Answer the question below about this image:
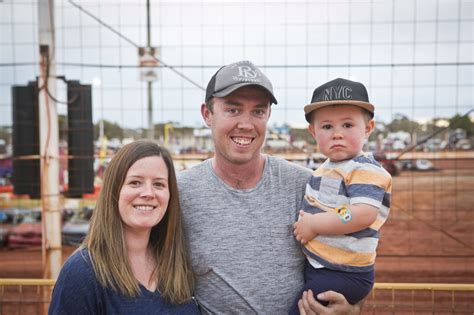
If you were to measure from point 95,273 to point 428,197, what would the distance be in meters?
7.48

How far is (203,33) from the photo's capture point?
19.3ft

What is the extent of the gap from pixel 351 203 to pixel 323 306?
408 millimetres

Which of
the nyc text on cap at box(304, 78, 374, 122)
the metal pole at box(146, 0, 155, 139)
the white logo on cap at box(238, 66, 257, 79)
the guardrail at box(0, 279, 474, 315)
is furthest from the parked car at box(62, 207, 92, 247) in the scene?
the nyc text on cap at box(304, 78, 374, 122)

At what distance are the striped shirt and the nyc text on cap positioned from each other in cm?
21

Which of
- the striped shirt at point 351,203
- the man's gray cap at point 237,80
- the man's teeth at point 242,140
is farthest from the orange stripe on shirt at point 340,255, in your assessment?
the man's gray cap at point 237,80

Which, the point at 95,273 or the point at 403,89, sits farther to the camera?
the point at 403,89

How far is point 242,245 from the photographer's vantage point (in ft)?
5.92

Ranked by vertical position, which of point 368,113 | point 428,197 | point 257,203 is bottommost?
point 428,197

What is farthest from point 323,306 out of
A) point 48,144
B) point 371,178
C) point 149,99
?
point 48,144

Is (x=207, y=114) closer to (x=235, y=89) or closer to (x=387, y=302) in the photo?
(x=235, y=89)

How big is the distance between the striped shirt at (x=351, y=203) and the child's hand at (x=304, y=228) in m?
0.04

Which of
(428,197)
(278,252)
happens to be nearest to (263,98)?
(278,252)

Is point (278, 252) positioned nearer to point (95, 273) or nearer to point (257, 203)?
point (257, 203)

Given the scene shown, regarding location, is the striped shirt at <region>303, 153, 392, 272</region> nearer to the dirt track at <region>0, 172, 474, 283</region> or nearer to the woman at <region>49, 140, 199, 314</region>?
the woman at <region>49, 140, 199, 314</region>
